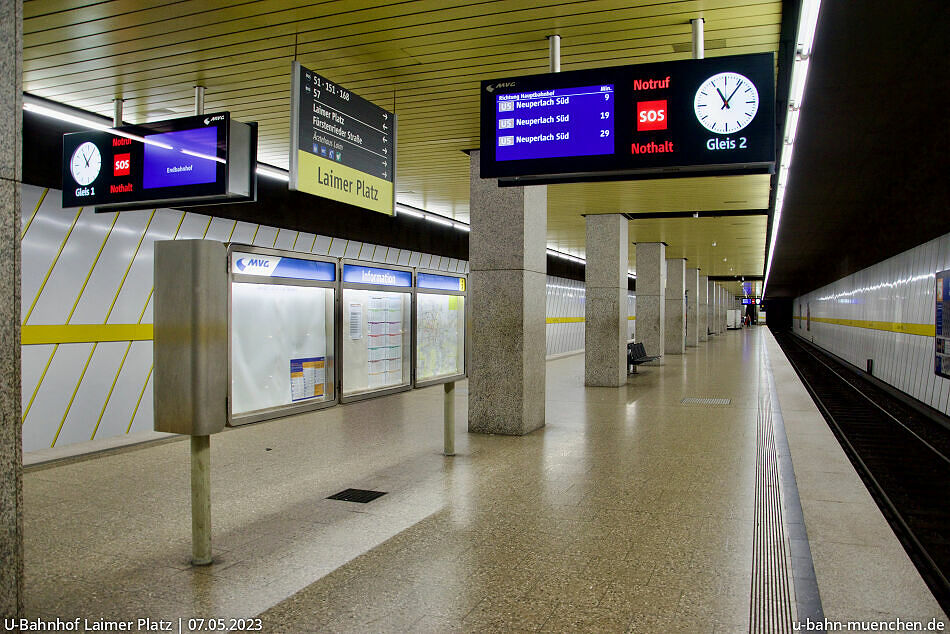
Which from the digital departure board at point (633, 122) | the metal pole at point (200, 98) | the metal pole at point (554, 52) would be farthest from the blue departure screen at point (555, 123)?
the metal pole at point (200, 98)

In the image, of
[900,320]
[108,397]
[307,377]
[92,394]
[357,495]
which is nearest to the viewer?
[307,377]

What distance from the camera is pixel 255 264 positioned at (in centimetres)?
457

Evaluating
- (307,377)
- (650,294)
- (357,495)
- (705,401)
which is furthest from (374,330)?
(650,294)

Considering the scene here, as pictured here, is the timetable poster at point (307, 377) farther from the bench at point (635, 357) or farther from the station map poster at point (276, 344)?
the bench at point (635, 357)

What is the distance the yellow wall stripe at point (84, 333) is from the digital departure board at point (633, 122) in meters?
6.86

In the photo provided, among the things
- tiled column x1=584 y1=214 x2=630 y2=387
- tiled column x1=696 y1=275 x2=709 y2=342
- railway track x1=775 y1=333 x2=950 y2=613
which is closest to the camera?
railway track x1=775 y1=333 x2=950 y2=613

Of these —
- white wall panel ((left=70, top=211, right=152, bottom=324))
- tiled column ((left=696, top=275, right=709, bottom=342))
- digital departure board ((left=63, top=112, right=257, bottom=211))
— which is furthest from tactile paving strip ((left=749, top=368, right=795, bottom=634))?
tiled column ((left=696, top=275, right=709, bottom=342))

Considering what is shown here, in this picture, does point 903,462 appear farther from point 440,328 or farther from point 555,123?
point 555,123

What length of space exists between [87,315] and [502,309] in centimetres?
591

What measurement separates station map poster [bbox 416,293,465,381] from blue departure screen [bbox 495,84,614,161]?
7.44 ft

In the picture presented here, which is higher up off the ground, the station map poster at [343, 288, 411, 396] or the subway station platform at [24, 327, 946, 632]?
the station map poster at [343, 288, 411, 396]

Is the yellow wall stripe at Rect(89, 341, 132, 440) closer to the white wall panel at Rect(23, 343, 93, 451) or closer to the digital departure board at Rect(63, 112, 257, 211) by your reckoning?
the white wall panel at Rect(23, 343, 93, 451)

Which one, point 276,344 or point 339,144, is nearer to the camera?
point 276,344

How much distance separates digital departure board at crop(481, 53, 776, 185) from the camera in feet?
15.2
